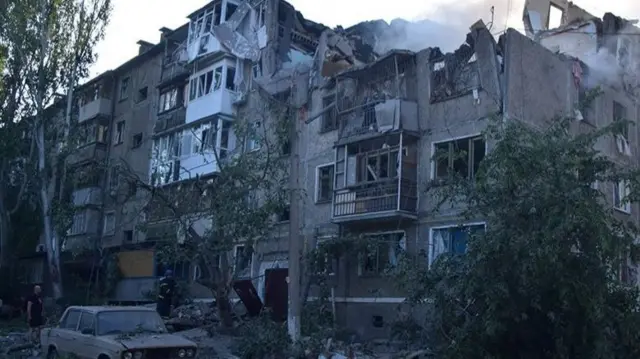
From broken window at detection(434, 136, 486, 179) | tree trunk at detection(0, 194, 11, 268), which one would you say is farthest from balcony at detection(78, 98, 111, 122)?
broken window at detection(434, 136, 486, 179)

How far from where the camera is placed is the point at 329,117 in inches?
1031

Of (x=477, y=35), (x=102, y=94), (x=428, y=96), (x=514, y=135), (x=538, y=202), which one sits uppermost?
(x=102, y=94)

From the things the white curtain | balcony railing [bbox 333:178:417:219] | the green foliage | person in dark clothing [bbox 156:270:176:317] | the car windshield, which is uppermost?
balcony railing [bbox 333:178:417:219]

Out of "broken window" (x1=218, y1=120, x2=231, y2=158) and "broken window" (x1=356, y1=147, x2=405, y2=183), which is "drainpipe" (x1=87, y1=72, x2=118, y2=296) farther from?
"broken window" (x1=356, y1=147, x2=405, y2=183)

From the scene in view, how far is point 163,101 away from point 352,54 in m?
11.4

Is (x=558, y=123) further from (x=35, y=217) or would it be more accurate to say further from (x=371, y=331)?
(x=35, y=217)

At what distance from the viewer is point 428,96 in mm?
22828

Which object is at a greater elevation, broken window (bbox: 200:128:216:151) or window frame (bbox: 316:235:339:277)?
broken window (bbox: 200:128:216:151)

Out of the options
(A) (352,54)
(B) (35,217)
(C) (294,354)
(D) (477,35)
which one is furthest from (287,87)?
(B) (35,217)

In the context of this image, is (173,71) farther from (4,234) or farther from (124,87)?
(4,234)

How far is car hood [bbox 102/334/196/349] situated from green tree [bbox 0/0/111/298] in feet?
62.2

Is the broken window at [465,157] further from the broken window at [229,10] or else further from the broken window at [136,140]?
the broken window at [136,140]

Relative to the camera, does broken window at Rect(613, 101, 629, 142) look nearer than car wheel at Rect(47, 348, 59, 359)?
No

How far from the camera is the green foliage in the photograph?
16.2 metres
